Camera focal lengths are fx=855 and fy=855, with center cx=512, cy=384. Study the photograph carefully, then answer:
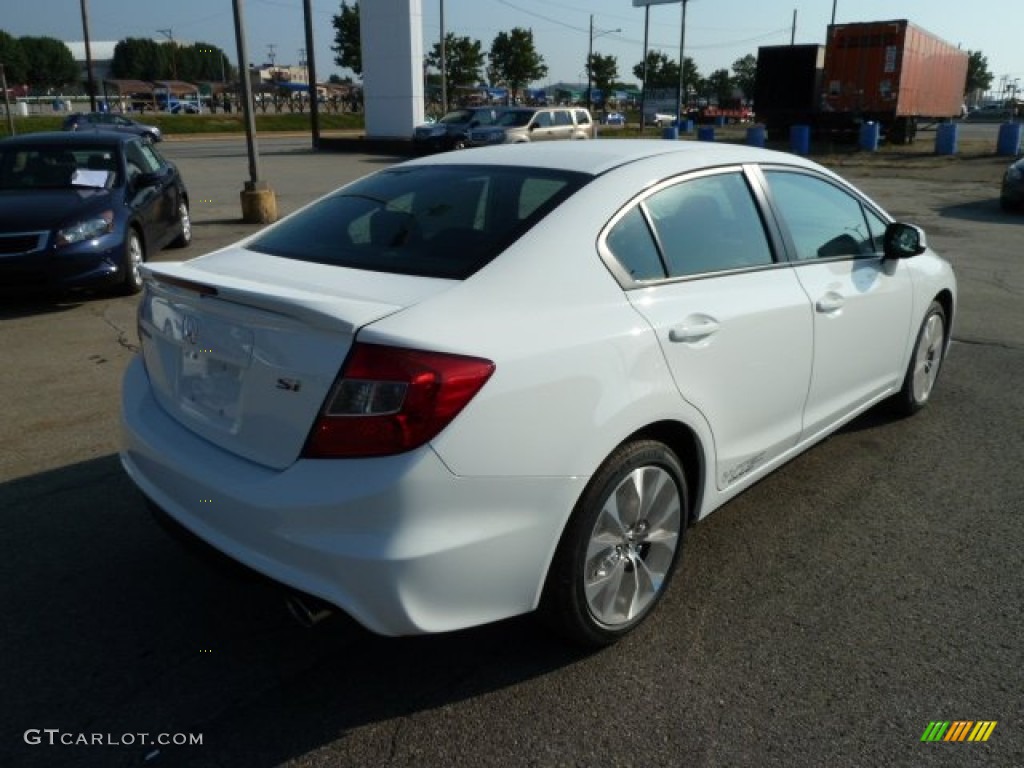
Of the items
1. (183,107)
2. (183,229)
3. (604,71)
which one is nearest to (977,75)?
(604,71)

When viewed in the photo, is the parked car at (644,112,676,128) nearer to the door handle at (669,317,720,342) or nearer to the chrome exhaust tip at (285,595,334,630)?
the door handle at (669,317,720,342)

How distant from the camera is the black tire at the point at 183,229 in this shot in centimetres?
1024

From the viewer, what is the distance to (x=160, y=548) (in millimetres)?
3449

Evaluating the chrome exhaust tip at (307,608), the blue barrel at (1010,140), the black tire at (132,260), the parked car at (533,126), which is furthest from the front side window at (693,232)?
the blue barrel at (1010,140)

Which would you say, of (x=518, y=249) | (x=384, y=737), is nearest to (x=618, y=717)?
(x=384, y=737)

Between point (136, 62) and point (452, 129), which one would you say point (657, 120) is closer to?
point (452, 129)

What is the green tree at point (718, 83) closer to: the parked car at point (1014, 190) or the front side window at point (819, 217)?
the parked car at point (1014, 190)

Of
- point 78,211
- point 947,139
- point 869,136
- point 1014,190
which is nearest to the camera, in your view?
point 78,211

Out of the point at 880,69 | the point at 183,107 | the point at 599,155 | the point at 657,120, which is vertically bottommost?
the point at 657,120

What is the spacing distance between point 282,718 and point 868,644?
6.26ft

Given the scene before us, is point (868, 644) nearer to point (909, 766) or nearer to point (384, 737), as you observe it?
point (909, 766)

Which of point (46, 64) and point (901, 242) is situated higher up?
point (46, 64)

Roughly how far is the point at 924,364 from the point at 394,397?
3.88 m

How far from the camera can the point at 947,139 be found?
94.5 feet
